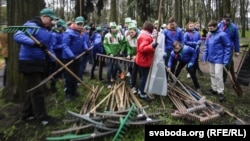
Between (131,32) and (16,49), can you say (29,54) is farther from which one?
(131,32)

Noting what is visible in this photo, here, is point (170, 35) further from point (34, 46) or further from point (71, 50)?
point (34, 46)

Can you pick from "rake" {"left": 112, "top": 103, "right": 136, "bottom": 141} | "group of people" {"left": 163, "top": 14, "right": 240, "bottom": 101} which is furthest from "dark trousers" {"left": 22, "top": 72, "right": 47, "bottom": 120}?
"group of people" {"left": 163, "top": 14, "right": 240, "bottom": 101}

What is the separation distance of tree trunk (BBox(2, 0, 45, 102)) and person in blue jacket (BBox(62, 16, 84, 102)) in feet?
2.90

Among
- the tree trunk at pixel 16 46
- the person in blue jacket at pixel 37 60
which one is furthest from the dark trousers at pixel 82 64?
the person in blue jacket at pixel 37 60

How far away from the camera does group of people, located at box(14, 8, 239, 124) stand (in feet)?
20.3

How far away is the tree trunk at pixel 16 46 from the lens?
7.34 m

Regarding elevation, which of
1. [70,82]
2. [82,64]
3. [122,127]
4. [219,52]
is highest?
[219,52]

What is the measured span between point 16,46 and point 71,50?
1.23 metres

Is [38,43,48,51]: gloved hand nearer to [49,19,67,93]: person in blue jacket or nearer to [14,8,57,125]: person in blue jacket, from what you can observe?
[14,8,57,125]: person in blue jacket

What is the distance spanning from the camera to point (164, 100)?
24.9 ft

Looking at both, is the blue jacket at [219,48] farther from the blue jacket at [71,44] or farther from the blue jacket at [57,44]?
the blue jacket at [57,44]

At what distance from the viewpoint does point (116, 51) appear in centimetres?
974

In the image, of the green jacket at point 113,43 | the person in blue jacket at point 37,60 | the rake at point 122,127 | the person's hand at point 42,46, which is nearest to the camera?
the rake at point 122,127

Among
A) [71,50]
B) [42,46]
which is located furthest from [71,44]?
[42,46]
